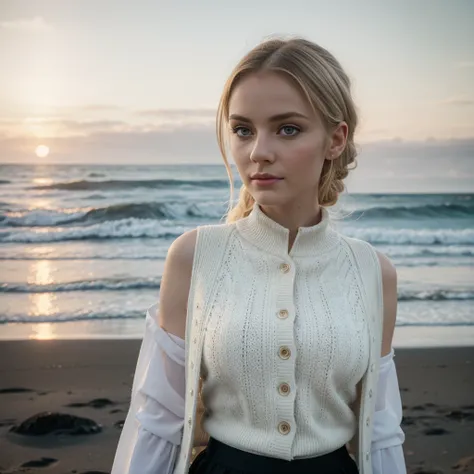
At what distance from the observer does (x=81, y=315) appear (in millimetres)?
6859

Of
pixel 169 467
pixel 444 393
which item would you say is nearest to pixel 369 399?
pixel 169 467

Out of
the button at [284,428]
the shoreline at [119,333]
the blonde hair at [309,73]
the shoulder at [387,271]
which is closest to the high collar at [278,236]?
the shoulder at [387,271]

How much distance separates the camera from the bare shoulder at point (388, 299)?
2.04m

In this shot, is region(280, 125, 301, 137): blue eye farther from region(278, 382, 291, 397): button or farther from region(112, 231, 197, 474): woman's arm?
region(278, 382, 291, 397): button

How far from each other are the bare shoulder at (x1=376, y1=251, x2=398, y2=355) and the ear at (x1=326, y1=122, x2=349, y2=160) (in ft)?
0.96

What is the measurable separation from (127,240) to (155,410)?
334 inches

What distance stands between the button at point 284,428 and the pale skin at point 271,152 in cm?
24

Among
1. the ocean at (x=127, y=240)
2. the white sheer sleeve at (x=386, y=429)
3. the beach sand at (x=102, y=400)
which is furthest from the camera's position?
the ocean at (x=127, y=240)

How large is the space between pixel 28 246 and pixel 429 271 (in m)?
4.70

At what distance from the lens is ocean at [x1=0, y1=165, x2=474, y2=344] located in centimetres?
695

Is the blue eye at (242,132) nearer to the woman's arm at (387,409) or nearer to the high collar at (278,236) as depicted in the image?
the high collar at (278,236)

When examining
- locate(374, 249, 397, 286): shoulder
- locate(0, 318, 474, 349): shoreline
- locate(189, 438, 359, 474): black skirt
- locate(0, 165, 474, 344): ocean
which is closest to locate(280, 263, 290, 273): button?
locate(374, 249, 397, 286): shoulder

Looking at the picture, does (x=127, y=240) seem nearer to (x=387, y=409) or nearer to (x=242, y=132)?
(x=387, y=409)

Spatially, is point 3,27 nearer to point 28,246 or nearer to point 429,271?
point 28,246
